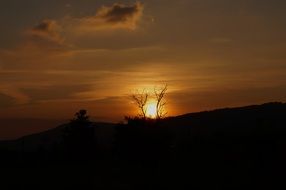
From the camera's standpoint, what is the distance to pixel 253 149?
2256cm

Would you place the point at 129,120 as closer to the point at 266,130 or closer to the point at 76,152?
the point at 76,152

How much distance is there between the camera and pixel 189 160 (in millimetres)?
25266

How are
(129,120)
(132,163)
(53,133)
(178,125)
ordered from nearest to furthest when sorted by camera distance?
(132,163) → (129,120) → (178,125) → (53,133)

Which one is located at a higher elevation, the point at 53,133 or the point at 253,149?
the point at 53,133

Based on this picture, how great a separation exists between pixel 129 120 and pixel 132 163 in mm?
8213

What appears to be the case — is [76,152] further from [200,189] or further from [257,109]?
[257,109]

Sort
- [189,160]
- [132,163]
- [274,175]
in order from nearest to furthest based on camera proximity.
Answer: [274,175] < [189,160] < [132,163]

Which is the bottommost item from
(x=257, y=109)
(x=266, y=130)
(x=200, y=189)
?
(x=200, y=189)

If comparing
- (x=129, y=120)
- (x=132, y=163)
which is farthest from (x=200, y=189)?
(x=129, y=120)

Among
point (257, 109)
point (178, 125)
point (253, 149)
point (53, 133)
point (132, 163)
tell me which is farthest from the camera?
point (53, 133)

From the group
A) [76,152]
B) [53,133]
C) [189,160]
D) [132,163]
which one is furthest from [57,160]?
[53,133]

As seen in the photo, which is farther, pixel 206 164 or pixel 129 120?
pixel 129 120

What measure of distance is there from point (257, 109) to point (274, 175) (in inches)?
4534

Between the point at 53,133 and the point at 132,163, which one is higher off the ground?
the point at 53,133
